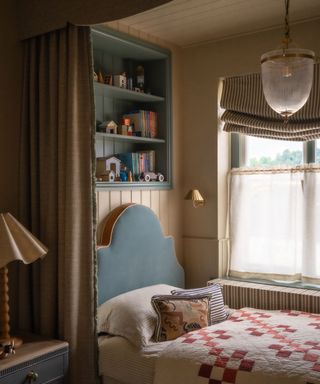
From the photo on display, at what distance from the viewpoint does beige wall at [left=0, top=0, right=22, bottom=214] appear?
2.77 meters

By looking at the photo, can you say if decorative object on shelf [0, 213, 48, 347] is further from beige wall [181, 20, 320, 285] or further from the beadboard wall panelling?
beige wall [181, 20, 320, 285]

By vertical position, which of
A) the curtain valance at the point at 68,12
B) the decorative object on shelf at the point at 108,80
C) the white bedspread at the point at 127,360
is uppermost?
the curtain valance at the point at 68,12

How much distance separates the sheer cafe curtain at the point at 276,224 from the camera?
3429 millimetres

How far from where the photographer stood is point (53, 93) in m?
2.68

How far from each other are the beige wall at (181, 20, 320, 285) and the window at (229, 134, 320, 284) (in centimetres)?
14

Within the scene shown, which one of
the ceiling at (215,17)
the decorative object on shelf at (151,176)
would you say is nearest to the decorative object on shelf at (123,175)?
the decorative object on shelf at (151,176)

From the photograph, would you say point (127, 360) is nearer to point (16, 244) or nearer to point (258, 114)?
point (16, 244)

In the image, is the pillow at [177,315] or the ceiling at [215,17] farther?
the ceiling at [215,17]

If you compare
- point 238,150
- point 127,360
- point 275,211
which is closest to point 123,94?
point 238,150

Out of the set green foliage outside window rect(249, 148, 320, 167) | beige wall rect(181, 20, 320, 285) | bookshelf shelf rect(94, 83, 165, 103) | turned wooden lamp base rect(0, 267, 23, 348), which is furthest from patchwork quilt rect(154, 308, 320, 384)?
bookshelf shelf rect(94, 83, 165, 103)

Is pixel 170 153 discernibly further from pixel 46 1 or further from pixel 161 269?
pixel 46 1

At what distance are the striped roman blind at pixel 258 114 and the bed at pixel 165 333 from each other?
1.00 m

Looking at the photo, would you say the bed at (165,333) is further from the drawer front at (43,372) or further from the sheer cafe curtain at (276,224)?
the sheer cafe curtain at (276,224)

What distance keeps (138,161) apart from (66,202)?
1049 mm
